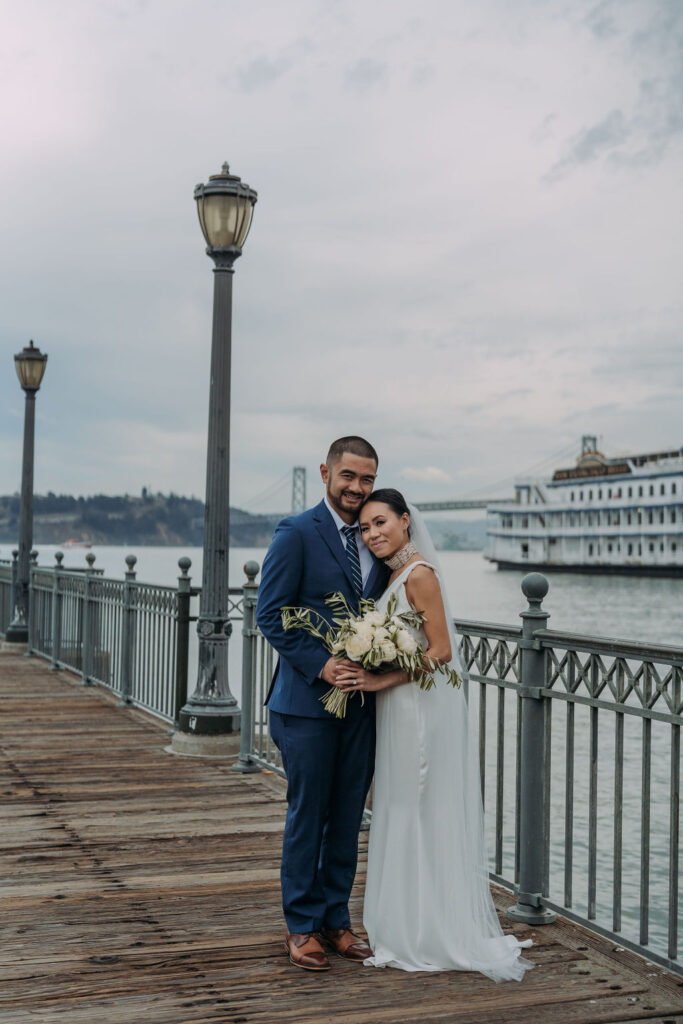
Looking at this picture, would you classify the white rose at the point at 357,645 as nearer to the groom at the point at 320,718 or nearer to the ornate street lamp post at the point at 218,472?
the groom at the point at 320,718

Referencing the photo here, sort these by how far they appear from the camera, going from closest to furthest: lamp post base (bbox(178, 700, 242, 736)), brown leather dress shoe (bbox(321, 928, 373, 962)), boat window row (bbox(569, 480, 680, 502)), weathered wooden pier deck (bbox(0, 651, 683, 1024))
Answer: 1. weathered wooden pier deck (bbox(0, 651, 683, 1024))
2. brown leather dress shoe (bbox(321, 928, 373, 962))
3. lamp post base (bbox(178, 700, 242, 736))
4. boat window row (bbox(569, 480, 680, 502))

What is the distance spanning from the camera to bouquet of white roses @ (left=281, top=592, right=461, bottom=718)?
12.3 ft

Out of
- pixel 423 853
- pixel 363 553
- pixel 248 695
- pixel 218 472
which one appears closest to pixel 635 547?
pixel 218 472

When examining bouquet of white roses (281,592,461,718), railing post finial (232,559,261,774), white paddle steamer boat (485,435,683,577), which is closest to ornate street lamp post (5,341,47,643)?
railing post finial (232,559,261,774)

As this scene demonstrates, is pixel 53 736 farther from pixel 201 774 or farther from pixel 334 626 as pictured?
pixel 334 626

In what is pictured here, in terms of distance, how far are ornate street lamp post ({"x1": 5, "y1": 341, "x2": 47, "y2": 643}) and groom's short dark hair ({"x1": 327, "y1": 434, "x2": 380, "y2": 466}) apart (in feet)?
38.4

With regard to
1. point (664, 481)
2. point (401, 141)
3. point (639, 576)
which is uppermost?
point (401, 141)

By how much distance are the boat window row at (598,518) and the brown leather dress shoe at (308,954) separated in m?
90.3

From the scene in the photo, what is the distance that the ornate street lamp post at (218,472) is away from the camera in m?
8.08

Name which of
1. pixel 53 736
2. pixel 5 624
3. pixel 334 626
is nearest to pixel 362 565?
pixel 334 626

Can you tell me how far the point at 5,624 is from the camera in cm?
1711

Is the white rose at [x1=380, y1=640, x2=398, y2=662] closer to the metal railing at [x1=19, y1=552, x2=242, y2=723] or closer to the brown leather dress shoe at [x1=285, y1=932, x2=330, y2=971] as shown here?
the brown leather dress shoe at [x1=285, y1=932, x2=330, y2=971]

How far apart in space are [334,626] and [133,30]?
1315 centimetres

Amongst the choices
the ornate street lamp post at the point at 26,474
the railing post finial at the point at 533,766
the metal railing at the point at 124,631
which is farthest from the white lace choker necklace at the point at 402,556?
the ornate street lamp post at the point at 26,474
